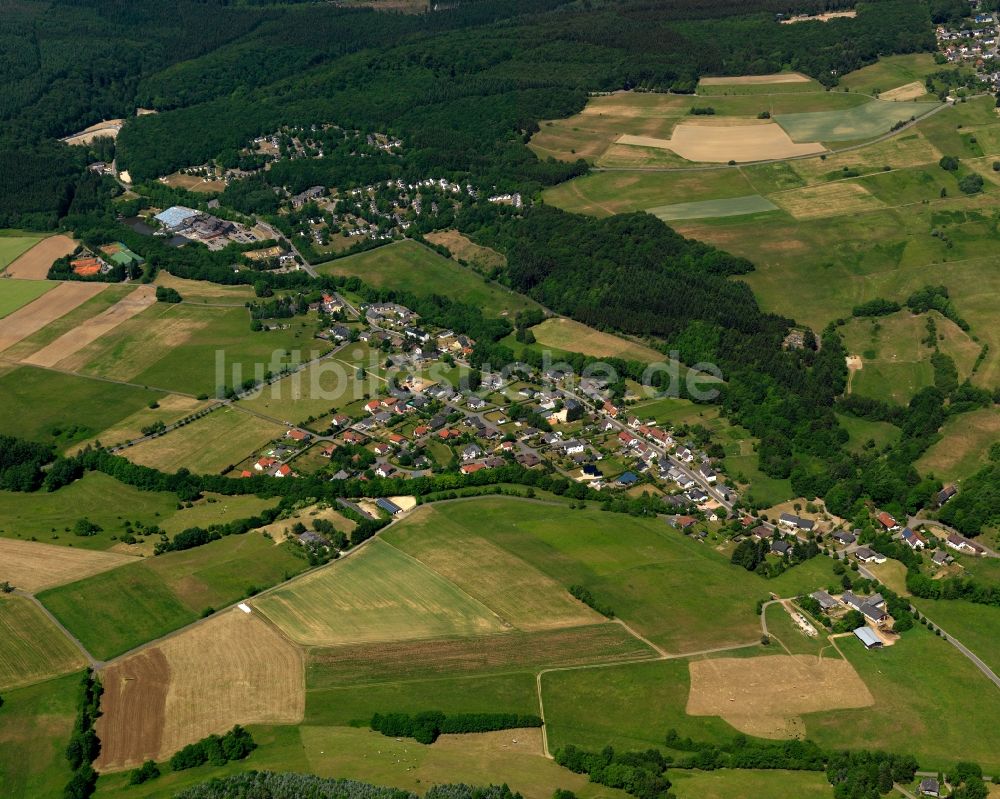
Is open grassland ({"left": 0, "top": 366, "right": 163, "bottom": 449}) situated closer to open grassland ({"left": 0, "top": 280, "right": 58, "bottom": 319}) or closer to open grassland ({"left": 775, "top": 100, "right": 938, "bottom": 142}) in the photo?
open grassland ({"left": 0, "top": 280, "right": 58, "bottom": 319})

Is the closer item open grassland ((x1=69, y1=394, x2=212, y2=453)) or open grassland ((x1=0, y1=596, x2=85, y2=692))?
open grassland ((x1=0, y1=596, x2=85, y2=692))

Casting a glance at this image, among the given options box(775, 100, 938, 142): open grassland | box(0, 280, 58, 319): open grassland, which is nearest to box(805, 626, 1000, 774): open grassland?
box(0, 280, 58, 319): open grassland

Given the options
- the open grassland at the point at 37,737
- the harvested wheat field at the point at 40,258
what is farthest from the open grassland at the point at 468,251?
the open grassland at the point at 37,737

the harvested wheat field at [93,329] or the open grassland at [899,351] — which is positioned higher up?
the harvested wheat field at [93,329]

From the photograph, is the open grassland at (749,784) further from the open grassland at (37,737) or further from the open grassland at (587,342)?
the open grassland at (587,342)

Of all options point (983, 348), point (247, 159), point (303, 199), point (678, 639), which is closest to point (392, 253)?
point (303, 199)

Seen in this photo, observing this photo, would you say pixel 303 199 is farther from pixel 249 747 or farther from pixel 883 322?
pixel 249 747
